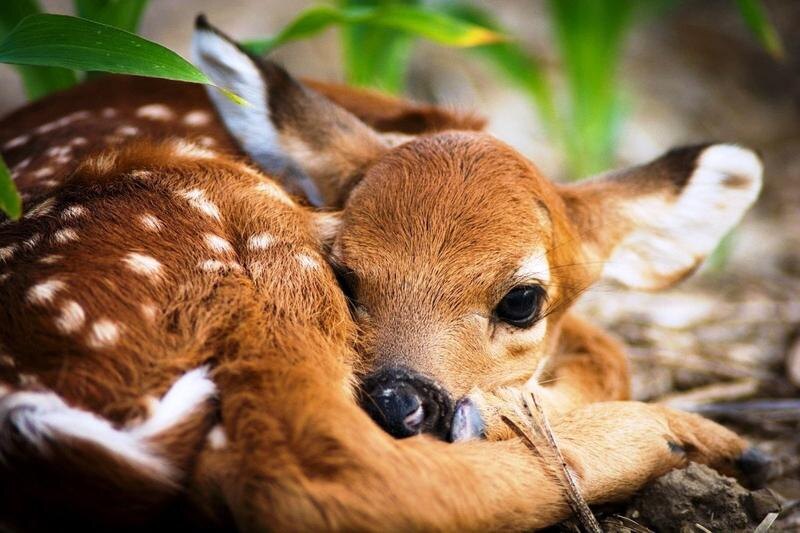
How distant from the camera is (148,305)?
1.98m

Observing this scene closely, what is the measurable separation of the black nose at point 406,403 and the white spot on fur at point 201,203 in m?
0.55

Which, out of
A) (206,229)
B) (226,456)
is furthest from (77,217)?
(226,456)

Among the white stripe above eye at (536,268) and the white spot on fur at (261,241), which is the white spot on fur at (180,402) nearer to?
the white spot on fur at (261,241)

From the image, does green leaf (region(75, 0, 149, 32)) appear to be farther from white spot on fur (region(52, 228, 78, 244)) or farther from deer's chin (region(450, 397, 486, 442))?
deer's chin (region(450, 397, 486, 442))

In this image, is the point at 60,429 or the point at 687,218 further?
the point at 687,218

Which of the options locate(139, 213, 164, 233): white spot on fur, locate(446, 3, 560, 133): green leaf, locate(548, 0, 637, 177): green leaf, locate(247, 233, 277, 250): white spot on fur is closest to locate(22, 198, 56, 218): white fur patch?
locate(139, 213, 164, 233): white spot on fur

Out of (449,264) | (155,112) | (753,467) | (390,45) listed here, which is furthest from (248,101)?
(753,467)

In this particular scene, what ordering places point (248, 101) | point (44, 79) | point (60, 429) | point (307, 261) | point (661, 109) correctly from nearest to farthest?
point (60, 429)
point (307, 261)
point (248, 101)
point (44, 79)
point (661, 109)

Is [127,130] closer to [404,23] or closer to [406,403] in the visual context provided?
[404,23]

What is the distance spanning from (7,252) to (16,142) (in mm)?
1078

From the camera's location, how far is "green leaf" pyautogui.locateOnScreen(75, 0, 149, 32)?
3465 mm

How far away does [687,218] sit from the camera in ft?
10.2

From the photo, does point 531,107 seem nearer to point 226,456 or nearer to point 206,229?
point 206,229

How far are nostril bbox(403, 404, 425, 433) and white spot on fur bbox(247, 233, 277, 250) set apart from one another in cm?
53
